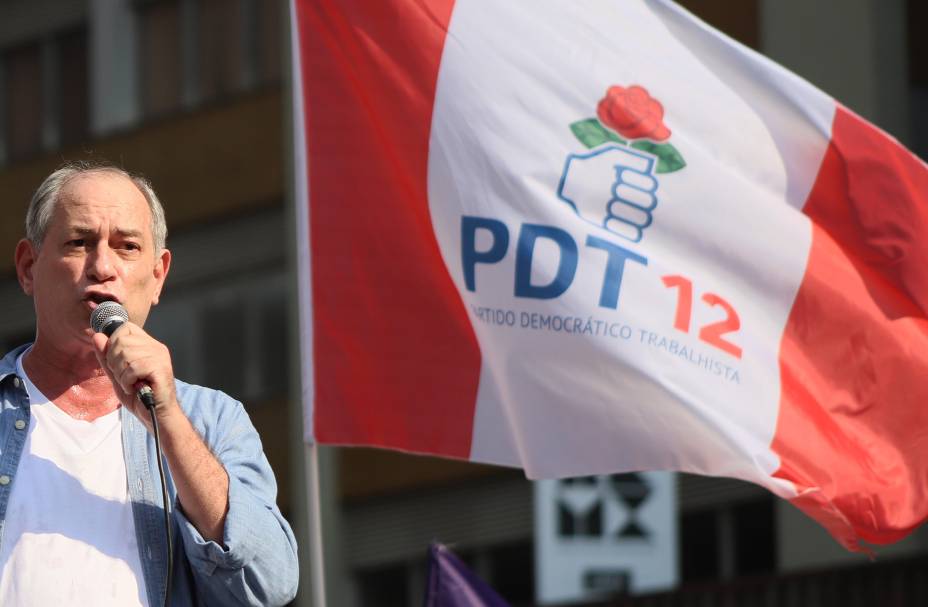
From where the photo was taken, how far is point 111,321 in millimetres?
4215

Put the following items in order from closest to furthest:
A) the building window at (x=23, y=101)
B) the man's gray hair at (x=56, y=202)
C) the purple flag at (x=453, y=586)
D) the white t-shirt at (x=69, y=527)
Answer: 1. the white t-shirt at (x=69, y=527)
2. the man's gray hair at (x=56, y=202)
3. the purple flag at (x=453, y=586)
4. the building window at (x=23, y=101)

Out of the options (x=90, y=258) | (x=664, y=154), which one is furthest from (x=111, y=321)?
(x=664, y=154)

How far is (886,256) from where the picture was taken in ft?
25.3

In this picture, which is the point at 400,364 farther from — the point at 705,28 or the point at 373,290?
the point at 705,28

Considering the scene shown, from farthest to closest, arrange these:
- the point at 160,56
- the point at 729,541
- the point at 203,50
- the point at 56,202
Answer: the point at 160,56, the point at 203,50, the point at 729,541, the point at 56,202

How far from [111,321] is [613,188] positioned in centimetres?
354

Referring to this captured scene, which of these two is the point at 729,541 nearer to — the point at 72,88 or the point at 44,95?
the point at 72,88

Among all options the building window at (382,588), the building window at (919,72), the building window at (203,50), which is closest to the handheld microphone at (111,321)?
the building window at (919,72)

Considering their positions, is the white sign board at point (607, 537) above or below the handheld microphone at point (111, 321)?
above

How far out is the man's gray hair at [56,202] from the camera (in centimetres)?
459

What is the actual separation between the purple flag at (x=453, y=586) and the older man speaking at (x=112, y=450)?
2607 mm

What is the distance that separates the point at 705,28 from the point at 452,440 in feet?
5.51

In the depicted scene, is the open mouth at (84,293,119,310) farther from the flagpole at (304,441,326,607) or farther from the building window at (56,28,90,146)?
the building window at (56,28,90,146)

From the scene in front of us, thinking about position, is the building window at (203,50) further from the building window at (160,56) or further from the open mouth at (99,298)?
the open mouth at (99,298)
